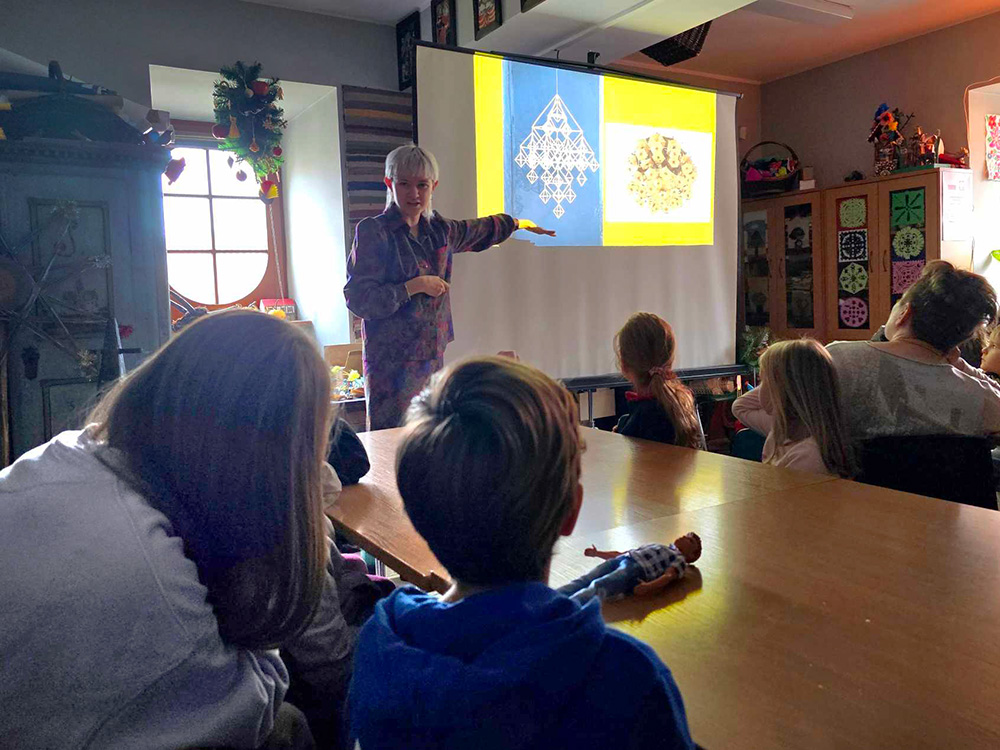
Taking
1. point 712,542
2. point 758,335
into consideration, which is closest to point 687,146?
point 758,335

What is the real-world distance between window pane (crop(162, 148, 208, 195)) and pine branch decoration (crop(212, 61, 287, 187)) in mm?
1041

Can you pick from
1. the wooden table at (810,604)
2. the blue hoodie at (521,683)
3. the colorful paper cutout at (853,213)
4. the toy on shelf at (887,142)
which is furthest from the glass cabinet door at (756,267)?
the blue hoodie at (521,683)

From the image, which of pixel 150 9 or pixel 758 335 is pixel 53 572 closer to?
pixel 150 9

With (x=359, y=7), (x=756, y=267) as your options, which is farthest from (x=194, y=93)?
(x=756, y=267)

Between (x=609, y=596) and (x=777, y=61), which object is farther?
(x=777, y=61)

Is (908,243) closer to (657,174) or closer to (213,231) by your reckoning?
(657,174)

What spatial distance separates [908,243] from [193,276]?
452 cm

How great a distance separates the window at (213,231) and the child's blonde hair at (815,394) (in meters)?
3.99

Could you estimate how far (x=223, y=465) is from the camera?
0.78 m

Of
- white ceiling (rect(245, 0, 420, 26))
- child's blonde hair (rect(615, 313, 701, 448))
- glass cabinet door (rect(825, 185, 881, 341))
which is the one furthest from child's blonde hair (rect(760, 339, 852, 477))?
glass cabinet door (rect(825, 185, 881, 341))

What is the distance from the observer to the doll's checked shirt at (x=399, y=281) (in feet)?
8.43

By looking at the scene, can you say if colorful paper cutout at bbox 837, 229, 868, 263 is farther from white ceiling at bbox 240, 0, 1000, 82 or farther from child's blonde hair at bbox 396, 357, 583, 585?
child's blonde hair at bbox 396, 357, 583, 585

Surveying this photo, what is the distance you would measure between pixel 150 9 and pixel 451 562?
3995mm

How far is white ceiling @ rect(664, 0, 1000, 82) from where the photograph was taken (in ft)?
14.8
